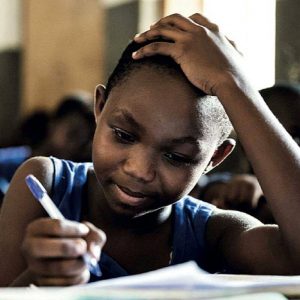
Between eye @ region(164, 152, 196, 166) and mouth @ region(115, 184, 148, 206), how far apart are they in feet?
0.21

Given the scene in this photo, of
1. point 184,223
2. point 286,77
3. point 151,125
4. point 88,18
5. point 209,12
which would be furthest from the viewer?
point 88,18

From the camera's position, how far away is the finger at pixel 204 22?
136 centimetres

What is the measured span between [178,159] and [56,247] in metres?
0.38

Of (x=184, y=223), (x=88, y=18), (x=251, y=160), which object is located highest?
(x=251, y=160)

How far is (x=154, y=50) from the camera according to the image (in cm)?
126

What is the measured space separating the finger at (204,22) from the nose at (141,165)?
0.91ft

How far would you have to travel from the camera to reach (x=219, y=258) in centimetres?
142

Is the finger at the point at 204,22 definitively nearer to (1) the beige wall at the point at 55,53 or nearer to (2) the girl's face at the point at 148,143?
(2) the girl's face at the point at 148,143

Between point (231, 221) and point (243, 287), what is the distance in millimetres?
572

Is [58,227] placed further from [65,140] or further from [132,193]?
[65,140]

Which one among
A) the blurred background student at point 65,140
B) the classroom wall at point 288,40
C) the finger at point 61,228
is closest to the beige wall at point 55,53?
the blurred background student at point 65,140

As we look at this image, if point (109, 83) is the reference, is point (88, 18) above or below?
below

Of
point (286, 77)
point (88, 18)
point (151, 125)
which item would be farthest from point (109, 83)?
point (88, 18)

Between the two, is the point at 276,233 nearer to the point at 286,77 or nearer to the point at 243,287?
the point at 243,287
